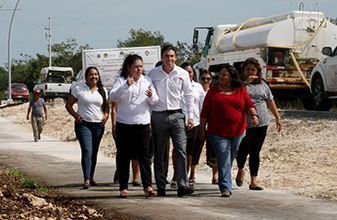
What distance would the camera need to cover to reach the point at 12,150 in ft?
56.8

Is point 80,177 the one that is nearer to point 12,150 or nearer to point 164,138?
point 164,138

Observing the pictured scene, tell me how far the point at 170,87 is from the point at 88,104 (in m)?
1.75

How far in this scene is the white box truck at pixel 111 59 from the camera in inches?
1221

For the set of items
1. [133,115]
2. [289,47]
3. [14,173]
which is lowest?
[14,173]

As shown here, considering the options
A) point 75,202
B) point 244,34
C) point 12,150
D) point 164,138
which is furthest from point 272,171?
point 244,34

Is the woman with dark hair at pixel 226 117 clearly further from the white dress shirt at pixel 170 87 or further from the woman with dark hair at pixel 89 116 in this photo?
the woman with dark hair at pixel 89 116

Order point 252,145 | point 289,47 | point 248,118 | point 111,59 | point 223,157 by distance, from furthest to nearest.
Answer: point 111,59 < point 289,47 < point 252,145 < point 248,118 < point 223,157

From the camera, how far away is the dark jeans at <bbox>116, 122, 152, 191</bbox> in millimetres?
8984

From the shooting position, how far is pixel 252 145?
32.6 feet

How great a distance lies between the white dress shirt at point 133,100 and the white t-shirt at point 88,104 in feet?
4.62

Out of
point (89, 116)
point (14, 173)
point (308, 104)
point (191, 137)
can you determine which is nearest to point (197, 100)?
point (191, 137)

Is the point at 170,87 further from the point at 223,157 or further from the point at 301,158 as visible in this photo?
the point at 301,158

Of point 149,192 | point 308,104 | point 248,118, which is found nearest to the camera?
point 149,192

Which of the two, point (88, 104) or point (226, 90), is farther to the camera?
point (88, 104)
